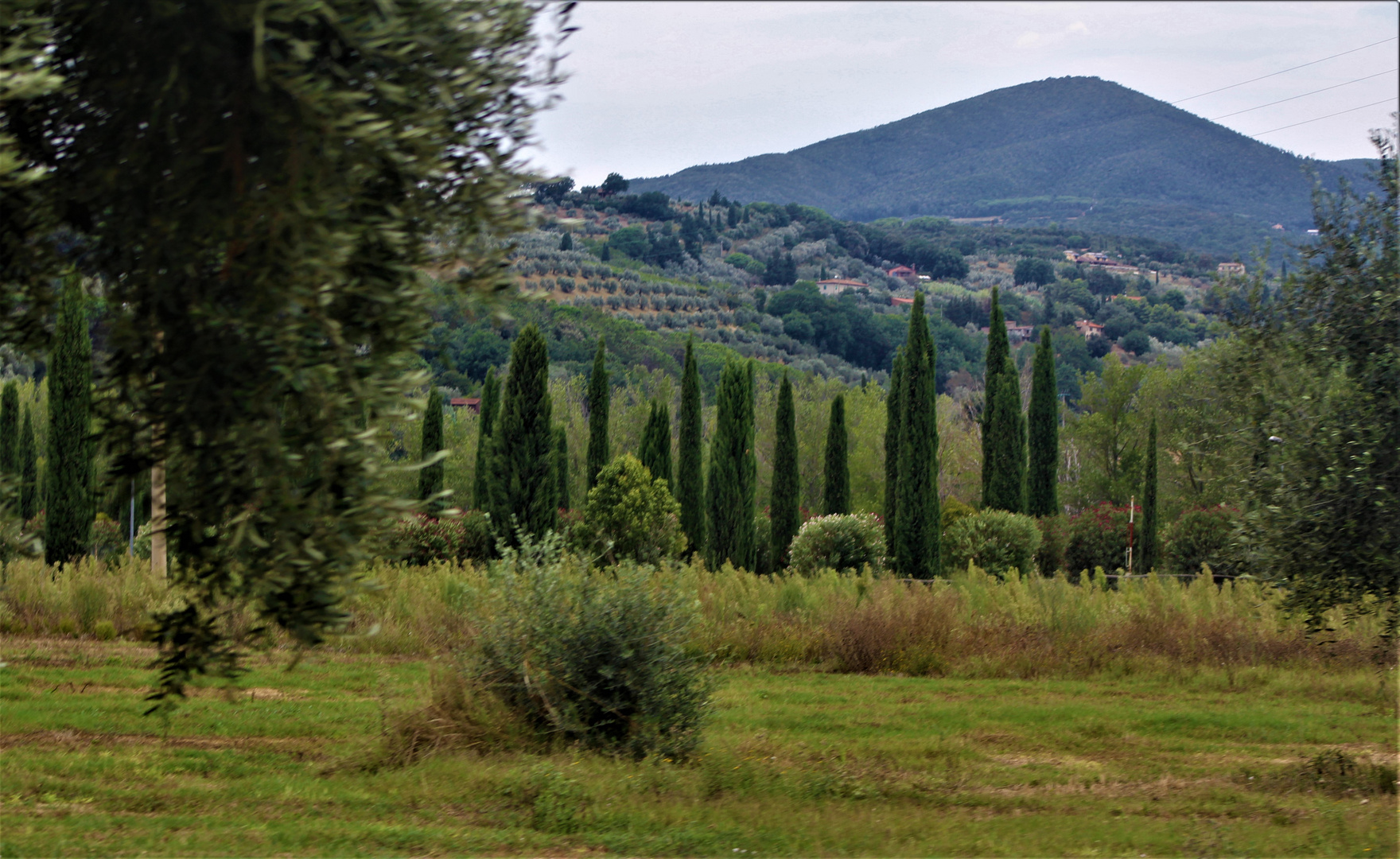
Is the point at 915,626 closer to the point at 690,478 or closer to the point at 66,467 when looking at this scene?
the point at 690,478

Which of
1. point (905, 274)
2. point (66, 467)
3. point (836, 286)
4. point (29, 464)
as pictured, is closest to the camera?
point (66, 467)

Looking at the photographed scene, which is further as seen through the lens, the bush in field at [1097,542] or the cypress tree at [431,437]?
the cypress tree at [431,437]

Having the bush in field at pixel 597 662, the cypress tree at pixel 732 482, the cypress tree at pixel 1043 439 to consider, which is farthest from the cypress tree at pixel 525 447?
the bush in field at pixel 597 662

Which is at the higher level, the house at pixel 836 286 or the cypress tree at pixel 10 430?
the house at pixel 836 286

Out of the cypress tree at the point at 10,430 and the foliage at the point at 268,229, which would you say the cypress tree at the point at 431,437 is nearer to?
the cypress tree at the point at 10,430

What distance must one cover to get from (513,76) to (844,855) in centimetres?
506

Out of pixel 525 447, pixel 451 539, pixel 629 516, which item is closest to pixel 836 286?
pixel 525 447

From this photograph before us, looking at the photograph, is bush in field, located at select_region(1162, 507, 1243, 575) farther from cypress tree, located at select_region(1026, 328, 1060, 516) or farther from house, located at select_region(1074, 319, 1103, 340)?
house, located at select_region(1074, 319, 1103, 340)

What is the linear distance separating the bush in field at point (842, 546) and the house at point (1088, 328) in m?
59.6

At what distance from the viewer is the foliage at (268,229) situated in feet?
9.79

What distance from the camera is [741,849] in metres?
6.52

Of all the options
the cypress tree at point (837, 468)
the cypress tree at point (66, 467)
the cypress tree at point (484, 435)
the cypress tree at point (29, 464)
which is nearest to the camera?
the cypress tree at point (66, 467)

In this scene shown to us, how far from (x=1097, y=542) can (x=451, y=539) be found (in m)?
16.6

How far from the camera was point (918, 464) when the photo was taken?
26062 millimetres
